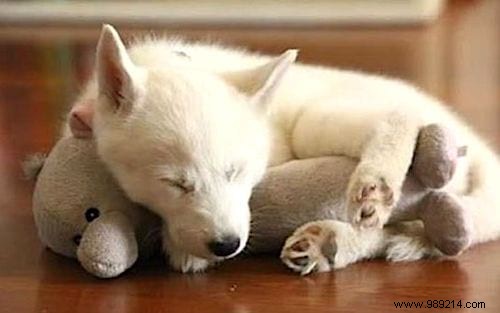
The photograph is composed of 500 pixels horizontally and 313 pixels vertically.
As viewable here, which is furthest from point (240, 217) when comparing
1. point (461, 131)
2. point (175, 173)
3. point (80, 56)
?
point (80, 56)

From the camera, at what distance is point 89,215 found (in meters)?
1.74

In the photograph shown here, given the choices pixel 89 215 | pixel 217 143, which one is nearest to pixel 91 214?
pixel 89 215

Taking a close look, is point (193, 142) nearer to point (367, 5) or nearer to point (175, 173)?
point (175, 173)

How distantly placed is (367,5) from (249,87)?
258cm

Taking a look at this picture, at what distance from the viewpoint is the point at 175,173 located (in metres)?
1.61

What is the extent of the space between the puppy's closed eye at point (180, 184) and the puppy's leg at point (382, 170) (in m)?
0.22

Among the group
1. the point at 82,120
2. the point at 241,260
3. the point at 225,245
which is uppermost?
the point at 82,120

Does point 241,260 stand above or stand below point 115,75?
below

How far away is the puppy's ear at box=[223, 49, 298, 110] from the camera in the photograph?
172 centimetres

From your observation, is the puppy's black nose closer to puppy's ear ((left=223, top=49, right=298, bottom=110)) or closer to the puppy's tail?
puppy's ear ((left=223, top=49, right=298, bottom=110))

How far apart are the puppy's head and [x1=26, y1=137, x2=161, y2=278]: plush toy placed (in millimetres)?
57

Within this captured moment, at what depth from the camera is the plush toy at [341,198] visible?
5.64ft

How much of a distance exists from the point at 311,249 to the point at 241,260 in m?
0.15

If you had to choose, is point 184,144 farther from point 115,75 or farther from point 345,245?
point 345,245
